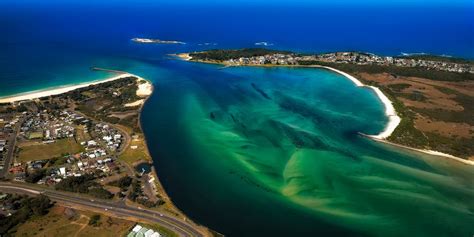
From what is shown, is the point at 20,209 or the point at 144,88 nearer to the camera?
the point at 20,209

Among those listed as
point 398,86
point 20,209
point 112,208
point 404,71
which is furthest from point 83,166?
point 404,71

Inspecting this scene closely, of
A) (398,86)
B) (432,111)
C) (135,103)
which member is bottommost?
(135,103)

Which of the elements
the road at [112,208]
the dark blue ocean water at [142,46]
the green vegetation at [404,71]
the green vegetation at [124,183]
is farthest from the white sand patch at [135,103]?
the green vegetation at [404,71]

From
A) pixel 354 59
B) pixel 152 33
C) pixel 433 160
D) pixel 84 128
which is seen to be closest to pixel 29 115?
pixel 84 128

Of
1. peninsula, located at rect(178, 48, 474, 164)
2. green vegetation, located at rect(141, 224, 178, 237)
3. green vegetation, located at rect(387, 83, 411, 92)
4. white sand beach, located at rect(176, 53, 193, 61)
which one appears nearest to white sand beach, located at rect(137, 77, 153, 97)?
white sand beach, located at rect(176, 53, 193, 61)

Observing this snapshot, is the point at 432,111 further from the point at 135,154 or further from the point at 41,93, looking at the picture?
the point at 41,93

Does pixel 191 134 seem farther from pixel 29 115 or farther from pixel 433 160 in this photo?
pixel 433 160

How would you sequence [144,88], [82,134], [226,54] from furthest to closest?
[226,54] → [144,88] → [82,134]
